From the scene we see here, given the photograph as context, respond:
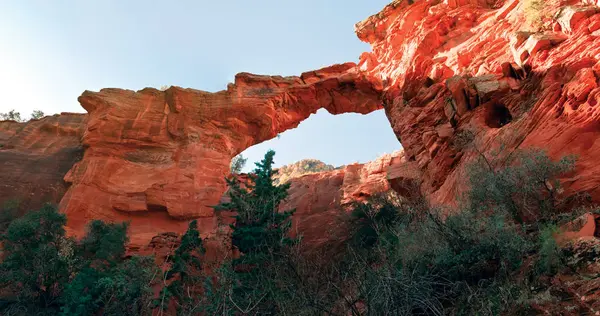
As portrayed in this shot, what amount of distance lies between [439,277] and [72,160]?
21270mm

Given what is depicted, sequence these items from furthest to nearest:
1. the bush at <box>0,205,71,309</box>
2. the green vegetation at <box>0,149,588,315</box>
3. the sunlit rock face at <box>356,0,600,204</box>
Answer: the bush at <box>0,205,71,309</box>, the sunlit rock face at <box>356,0,600,204</box>, the green vegetation at <box>0,149,588,315</box>

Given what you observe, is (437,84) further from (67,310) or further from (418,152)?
(67,310)

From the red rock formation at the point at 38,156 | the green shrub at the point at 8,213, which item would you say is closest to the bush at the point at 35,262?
the green shrub at the point at 8,213

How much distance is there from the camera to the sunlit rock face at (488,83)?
11.3 meters

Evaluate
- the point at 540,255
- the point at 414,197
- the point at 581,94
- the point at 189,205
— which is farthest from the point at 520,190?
the point at 189,205

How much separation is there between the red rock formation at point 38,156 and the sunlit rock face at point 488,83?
1815 cm

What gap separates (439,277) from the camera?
27.6 feet

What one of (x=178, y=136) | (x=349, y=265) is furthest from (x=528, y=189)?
(x=178, y=136)

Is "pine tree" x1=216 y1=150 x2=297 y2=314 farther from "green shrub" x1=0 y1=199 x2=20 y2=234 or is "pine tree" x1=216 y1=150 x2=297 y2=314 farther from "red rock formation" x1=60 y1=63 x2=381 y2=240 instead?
"green shrub" x1=0 y1=199 x2=20 y2=234

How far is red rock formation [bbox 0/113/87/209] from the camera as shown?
2014 cm

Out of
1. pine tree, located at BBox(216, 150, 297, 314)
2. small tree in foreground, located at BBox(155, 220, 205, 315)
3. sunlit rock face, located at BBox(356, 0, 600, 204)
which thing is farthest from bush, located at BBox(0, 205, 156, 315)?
sunlit rock face, located at BBox(356, 0, 600, 204)

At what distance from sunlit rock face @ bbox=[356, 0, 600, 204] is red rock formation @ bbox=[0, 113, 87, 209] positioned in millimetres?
18154

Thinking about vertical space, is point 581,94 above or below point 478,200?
above

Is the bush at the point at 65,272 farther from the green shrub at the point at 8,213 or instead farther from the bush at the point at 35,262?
the green shrub at the point at 8,213
